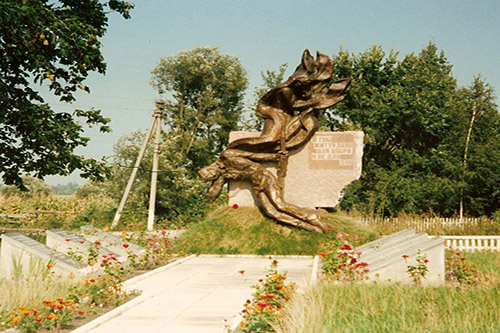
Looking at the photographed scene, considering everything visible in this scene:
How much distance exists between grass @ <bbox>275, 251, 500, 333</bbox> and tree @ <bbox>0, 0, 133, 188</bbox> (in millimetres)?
10541

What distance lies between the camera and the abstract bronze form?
1503 centimetres

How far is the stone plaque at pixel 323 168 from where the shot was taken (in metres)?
15.1

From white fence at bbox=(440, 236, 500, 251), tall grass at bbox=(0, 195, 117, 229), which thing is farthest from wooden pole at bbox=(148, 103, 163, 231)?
white fence at bbox=(440, 236, 500, 251)

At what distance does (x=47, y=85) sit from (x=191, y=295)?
36.5ft

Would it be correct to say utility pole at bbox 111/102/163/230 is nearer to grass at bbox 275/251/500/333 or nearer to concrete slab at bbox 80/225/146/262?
concrete slab at bbox 80/225/146/262

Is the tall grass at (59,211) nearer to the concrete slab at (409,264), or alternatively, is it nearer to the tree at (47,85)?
the tree at (47,85)

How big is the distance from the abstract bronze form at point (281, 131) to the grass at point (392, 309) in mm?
7971

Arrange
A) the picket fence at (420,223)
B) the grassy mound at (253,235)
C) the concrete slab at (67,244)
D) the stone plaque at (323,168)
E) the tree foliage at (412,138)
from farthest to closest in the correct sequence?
the tree foliage at (412,138) < the picket fence at (420,223) < the stone plaque at (323,168) < the grassy mound at (253,235) < the concrete slab at (67,244)

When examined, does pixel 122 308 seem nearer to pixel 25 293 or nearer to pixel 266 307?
pixel 25 293

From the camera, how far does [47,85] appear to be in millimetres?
16484

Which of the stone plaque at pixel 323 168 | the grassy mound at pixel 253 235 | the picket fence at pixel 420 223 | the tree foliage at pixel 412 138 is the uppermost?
the tree foliage at pixel 412 138

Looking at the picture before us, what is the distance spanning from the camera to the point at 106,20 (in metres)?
17.5

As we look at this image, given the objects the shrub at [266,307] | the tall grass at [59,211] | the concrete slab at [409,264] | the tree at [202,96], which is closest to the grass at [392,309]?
the shrub at [266,307]

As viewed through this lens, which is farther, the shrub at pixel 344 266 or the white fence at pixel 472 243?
the white fence at pixel 472 243
